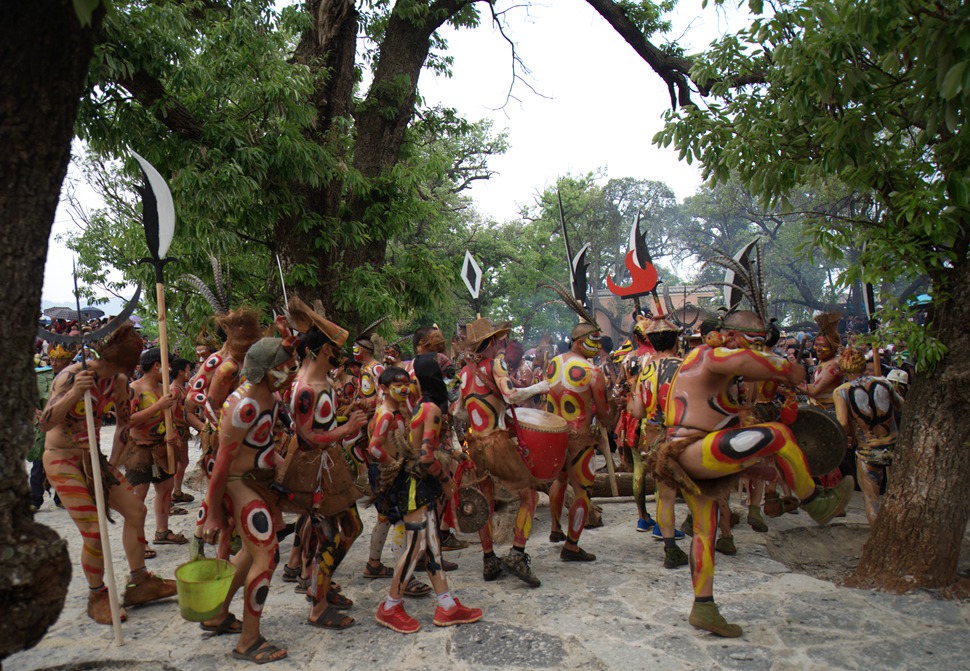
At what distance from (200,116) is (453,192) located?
2303 centimetres

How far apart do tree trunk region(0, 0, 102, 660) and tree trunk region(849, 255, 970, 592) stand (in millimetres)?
5628

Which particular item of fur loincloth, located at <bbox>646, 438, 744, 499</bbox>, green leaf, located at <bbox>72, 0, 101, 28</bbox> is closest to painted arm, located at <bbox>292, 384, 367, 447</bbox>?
fur loincloth, located at <bbox>646, 438, 744, 499</bbox>

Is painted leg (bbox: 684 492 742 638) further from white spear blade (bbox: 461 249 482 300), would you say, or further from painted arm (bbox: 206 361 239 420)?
white spear blade (bbox: 461 249 482 300)

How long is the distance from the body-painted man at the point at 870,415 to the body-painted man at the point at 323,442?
4816 millimetres

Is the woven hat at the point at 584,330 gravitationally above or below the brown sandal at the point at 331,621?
above

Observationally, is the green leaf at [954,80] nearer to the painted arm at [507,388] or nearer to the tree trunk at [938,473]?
the tree trunk at [938,473]

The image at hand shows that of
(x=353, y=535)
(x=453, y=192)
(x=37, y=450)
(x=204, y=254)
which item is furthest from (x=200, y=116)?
(x=453, y=192)

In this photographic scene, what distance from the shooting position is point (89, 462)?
5094 millimetres

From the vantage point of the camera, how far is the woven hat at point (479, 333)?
5980mm

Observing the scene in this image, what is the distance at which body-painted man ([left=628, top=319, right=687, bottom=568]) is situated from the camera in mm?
6387

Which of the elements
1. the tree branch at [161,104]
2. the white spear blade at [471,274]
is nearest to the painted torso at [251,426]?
the white spear blade at [471,274]

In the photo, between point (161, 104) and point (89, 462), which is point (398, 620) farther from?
point (161, 104)

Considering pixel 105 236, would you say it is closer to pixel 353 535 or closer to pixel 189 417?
pixel 189 417

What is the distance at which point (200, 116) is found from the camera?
8.04 m
